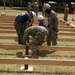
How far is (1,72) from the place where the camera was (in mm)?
6109

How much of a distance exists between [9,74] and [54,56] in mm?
2428

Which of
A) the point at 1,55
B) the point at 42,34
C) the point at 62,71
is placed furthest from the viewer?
the point at 1,55

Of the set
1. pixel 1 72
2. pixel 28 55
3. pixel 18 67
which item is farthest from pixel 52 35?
pixel 1 72

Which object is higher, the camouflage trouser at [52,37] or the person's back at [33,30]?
the person's back at [33,30]

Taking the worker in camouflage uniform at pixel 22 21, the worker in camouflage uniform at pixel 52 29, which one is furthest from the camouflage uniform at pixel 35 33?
the worker in camouflage uniform at pixel 52 29

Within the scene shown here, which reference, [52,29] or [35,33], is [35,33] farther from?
[52,29]

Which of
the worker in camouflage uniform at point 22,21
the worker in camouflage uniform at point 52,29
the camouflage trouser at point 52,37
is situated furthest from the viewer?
the camouflage trouser at point 52,37

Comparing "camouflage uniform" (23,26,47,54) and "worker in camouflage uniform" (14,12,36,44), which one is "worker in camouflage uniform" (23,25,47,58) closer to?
"camouflage uniform" (23,26,47,54)

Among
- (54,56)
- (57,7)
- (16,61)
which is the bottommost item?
(57,7)

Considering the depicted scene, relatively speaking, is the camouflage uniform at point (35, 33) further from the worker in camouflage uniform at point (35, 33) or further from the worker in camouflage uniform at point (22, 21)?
the worker in camouflage uniform at point (22, 21)

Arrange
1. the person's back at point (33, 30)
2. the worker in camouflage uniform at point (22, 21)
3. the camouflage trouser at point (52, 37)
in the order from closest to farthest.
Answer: the person's back at point (33, 30) → the worker in camouflage uniform at point (22, 21) → the camouflage trouser at point (52, 37)

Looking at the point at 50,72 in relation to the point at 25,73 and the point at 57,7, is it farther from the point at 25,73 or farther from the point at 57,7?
the point at 57,7

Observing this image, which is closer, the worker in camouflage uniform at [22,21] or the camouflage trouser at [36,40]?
the camouflage trouser at [36,40]

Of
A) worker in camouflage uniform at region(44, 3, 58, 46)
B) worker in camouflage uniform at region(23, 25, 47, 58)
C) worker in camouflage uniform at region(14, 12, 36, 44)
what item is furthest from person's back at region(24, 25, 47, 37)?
worker in camouflage uniform at region(44, 3, 58, 46)
